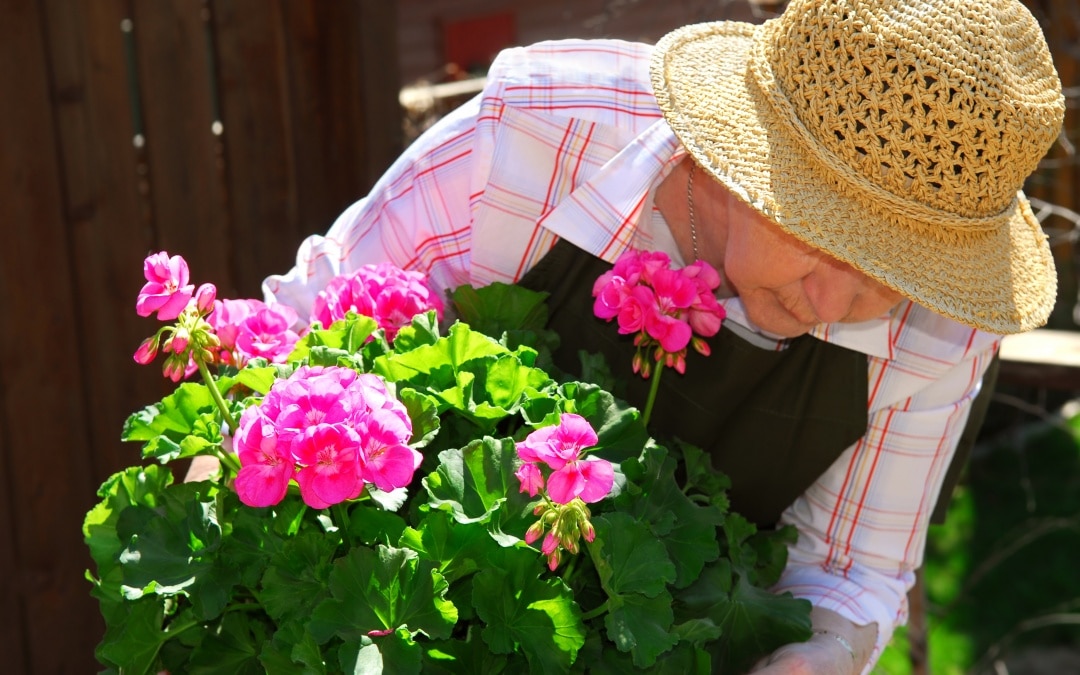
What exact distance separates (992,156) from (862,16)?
0.19m

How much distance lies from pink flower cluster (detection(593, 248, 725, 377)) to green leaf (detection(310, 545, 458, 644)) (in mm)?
358

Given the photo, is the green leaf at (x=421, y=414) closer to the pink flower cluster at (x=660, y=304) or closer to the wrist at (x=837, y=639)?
the pink flower cluster at (x=660, y=304)

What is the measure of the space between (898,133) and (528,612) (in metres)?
0.59

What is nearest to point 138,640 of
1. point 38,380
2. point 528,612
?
point 528,612

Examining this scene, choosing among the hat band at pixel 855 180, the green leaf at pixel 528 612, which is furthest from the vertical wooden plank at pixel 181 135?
the green leaf at pixel 528 612

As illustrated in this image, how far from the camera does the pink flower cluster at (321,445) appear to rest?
974 millimetres

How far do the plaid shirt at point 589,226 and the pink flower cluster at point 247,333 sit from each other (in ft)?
0.81

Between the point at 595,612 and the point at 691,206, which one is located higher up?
the point at 691,206

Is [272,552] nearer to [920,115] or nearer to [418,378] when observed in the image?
[418,378]

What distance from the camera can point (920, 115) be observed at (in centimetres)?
114

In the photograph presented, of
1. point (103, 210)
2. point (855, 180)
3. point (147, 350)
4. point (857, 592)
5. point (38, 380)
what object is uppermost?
point (855, 180)

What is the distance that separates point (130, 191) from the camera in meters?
2.56

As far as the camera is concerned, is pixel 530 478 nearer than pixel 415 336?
Yes

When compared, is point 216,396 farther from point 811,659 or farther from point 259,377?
point 811,659
